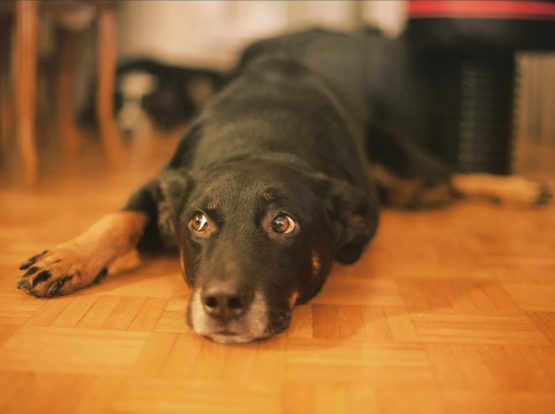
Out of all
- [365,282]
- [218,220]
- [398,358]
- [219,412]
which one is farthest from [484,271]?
[219,412]

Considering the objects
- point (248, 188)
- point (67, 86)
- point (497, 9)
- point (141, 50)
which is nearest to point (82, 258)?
point (248, 188)

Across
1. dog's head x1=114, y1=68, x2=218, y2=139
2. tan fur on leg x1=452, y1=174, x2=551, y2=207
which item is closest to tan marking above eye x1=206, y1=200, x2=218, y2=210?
tan fur on leg x1=452, y1=174, x2=551, y2=207

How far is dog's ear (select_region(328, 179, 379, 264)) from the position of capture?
6.67 feet

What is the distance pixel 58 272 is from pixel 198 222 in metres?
0.58

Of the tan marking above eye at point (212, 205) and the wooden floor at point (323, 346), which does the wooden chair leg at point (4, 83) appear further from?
the tan marking above eye at point (212, 205)

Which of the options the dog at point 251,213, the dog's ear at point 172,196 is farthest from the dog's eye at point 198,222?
the dog's ear at point 172,196

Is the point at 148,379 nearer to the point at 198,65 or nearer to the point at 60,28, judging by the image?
the point at 60,28

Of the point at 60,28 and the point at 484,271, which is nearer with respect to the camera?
the point at 484,271

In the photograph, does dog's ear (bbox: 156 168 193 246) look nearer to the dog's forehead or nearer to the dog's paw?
the dog's forehead

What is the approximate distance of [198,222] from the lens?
1.88 m

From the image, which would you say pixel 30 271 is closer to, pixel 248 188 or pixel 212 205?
pixel 212 205

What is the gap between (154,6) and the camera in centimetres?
802

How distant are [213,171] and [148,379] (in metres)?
0.90

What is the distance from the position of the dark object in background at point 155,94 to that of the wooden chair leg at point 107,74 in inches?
80.0
